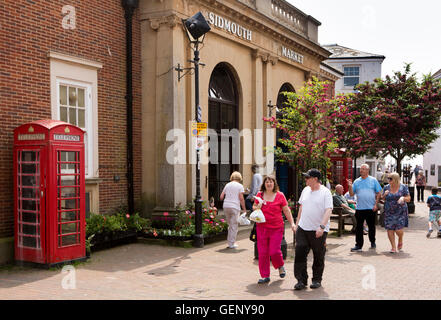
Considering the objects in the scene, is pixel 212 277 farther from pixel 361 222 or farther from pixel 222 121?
pixel 222 121

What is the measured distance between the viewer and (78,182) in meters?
8.82

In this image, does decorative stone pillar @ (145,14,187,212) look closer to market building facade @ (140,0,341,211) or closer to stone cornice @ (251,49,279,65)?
market building facade @ (140,0,341,211)

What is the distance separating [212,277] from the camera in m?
7.84

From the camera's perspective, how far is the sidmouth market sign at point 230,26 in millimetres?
13555

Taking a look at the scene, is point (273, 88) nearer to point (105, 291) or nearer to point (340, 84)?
point (105, 291)

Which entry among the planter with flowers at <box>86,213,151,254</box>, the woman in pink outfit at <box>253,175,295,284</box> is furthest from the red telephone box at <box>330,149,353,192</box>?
the woman in pink outfit at <box>253,175,295,284</box>

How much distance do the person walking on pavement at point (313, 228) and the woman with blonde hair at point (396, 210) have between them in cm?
389

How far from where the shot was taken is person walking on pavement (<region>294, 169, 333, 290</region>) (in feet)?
22.8

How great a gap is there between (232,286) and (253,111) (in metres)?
9.65

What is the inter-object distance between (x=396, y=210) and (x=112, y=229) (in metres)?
6.39

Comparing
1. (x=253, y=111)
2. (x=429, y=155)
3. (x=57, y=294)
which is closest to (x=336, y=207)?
(x=253, y=111)

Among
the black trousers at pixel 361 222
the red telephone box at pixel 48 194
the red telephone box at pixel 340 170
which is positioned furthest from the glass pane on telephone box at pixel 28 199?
the red telephone box at pixel 340 170

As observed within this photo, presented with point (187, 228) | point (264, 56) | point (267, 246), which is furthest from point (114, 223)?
point (264, 56)

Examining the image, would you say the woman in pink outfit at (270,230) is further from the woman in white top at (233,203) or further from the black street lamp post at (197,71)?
the black street lamp post at (197,71)
